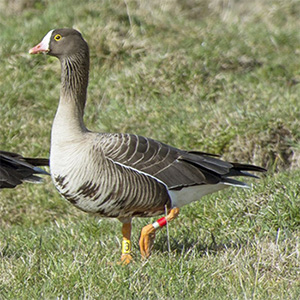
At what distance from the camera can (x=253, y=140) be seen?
7547 mm

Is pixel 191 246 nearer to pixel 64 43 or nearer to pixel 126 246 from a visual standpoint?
pixel 126 246

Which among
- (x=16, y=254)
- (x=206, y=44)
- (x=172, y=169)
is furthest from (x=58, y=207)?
(x=206, y=44)

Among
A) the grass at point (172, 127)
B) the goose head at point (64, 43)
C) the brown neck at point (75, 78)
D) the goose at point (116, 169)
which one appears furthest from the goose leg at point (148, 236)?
the goose head at point (64, 43)

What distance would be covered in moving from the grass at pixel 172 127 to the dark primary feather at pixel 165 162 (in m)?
0.52

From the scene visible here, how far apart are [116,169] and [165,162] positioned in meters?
0.46

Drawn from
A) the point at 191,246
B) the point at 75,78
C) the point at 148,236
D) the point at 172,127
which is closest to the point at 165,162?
the point at 148,236

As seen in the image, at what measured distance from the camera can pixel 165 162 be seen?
539 cm

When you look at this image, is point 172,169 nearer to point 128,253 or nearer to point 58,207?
point 128,253

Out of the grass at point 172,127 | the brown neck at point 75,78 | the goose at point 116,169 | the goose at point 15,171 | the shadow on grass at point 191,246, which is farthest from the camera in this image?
the goose at point 15,171

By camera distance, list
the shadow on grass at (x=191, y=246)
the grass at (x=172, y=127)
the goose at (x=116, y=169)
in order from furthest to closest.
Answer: the shadow on grass at (x=191, y=246) < the goose at (x=116, y=169) < the grass at (x=172, y=127)

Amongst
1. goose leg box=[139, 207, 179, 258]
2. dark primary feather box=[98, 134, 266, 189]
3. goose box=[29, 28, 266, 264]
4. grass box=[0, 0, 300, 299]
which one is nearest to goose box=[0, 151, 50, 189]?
grass box=[0, 0, 300, 299]

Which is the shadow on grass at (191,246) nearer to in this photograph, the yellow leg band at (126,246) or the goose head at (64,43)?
the yellow leg band at (126,246)

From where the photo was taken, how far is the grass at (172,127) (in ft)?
15.1

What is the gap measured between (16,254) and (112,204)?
98 cm
